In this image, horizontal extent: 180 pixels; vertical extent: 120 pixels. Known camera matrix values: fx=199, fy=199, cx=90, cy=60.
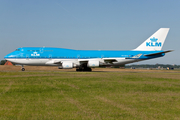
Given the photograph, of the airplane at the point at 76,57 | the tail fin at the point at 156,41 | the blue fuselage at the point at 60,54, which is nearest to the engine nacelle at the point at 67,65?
the airplane at the point at 76,57

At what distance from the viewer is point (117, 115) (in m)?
7.40

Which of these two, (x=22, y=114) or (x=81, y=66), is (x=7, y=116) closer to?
(x=22, y=114)

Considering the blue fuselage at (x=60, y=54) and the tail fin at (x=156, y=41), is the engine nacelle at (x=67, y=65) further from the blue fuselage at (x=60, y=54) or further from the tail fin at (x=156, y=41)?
the tail fin at (x=156, y=41)

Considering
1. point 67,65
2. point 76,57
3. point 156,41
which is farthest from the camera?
point 156,41

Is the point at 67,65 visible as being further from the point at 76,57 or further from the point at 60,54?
the point at 60,54

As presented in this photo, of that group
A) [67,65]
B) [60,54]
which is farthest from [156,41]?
[60,54]

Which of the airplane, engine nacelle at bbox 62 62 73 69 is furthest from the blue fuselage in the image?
engine nacelle at bbox 62 62 73 69

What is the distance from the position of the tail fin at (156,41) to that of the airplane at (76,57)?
10.2 inches

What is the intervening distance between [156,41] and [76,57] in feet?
68.7

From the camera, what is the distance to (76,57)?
4553 centimetres

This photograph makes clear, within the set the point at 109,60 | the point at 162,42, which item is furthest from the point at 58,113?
the point at 162,42

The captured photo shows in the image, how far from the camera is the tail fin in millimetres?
50188

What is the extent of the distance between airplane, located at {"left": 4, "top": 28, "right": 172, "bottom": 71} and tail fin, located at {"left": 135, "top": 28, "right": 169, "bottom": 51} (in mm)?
259

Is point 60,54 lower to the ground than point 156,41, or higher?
lower
